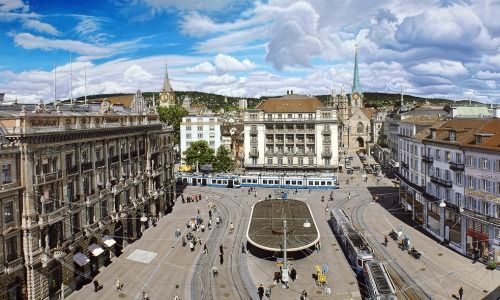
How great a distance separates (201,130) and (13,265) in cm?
8548

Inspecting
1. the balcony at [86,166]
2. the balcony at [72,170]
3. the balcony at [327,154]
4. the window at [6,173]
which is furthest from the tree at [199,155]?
the window at [6,173]

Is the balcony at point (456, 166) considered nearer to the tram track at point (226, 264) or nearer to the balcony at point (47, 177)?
the tram track at point (226, 264)

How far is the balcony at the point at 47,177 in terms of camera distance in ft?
121

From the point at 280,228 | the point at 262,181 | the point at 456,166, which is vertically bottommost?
the point at 280,228

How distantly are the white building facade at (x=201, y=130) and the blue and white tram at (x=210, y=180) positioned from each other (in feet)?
56.4

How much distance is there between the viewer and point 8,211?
3416cm

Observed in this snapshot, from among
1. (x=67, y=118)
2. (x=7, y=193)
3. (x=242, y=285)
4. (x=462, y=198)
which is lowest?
(x=242, y=285)

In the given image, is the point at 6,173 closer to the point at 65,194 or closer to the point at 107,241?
the point at 65,194

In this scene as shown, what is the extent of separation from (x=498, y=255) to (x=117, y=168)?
44430 mm

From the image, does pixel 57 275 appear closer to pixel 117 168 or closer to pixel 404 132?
pixel 117 168

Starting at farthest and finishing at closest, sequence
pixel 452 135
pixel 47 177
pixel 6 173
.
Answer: pixel 452 135 → pixel 47 177 → pixel 6 173

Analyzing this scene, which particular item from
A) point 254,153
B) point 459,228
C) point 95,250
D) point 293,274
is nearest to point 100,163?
point 95,250

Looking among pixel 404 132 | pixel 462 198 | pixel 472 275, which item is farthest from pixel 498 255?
pixel 404 132

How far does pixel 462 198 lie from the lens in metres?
49.3
